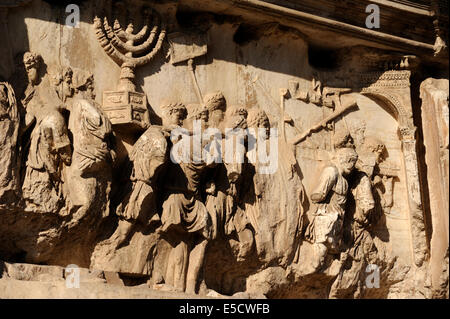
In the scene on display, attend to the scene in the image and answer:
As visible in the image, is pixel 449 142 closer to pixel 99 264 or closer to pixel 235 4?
pixel 235 4

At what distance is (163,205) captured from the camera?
8328 mm

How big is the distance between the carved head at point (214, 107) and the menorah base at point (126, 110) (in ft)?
2.36

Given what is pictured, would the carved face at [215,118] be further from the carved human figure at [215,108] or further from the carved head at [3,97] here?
the carved head at [3,97]

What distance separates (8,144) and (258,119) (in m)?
2.43

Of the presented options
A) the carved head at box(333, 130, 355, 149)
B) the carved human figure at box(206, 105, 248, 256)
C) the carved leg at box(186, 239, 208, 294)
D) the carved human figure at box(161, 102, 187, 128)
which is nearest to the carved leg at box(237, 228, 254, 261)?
the carved human figure at box(206, 105, 248, 256)

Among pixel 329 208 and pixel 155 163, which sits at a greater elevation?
pixel 155 163

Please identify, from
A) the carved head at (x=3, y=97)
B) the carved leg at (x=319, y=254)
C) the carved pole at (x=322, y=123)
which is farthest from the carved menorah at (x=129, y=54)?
the carved leg at (x=319, y=254)

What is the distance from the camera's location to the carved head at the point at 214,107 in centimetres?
898

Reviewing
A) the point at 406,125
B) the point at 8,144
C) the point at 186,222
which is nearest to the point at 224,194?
the point at 186,222

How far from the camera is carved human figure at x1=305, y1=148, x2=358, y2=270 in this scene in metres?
9.16

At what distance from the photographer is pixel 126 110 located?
27.3ft

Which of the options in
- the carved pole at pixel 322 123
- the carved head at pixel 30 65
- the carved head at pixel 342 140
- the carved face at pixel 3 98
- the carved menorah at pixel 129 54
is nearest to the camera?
the carved face at pixel 3 98

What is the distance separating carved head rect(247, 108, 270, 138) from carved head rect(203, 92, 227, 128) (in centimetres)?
27

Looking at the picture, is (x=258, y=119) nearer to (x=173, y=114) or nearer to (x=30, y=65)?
(x=173, y=114)
